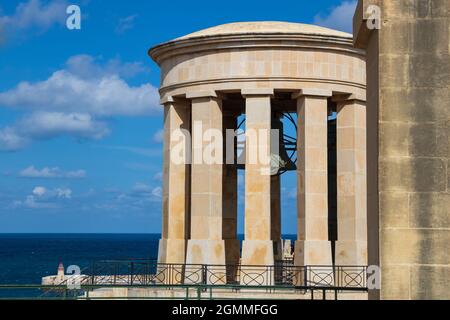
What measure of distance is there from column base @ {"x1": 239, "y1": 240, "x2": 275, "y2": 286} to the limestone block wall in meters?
17.1

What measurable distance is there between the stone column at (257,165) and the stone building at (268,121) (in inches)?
1.6

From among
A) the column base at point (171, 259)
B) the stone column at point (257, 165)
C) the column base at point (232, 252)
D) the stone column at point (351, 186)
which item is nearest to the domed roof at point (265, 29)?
the stone column at point (257, 165)

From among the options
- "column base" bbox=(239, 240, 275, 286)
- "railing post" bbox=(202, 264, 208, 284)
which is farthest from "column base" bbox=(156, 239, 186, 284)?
"column base" bbox=(239, 240, 275, 286)

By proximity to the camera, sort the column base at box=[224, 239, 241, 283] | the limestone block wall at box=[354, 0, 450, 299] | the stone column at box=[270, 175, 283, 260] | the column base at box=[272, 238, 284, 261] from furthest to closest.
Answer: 1. the stone column at box=[270, 175, 283, 260]
2. the column base at box=[272, 238, 284, 261]
3. the column base at box=[224, 239, 241, 283]
4. the limestone block wall at box=[354, 0, 450, 299]

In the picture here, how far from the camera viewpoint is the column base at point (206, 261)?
108 ft

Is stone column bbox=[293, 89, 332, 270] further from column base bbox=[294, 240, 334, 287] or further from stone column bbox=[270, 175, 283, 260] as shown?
stone column bbox=[270, 175, 283, 260]

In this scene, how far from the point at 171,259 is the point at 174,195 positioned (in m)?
2.71

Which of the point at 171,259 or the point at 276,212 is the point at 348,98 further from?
the point at 171,259

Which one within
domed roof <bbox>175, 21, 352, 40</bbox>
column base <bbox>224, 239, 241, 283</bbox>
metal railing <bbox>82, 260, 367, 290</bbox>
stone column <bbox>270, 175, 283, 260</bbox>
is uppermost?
domed roof <bbox>175, 21, 352, 40</bbox>

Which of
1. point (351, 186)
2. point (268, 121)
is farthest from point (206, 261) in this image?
point (351, 186)

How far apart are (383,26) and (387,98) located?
4.47 feet

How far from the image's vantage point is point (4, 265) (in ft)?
530

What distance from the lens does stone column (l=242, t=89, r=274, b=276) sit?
33031 millimetres
